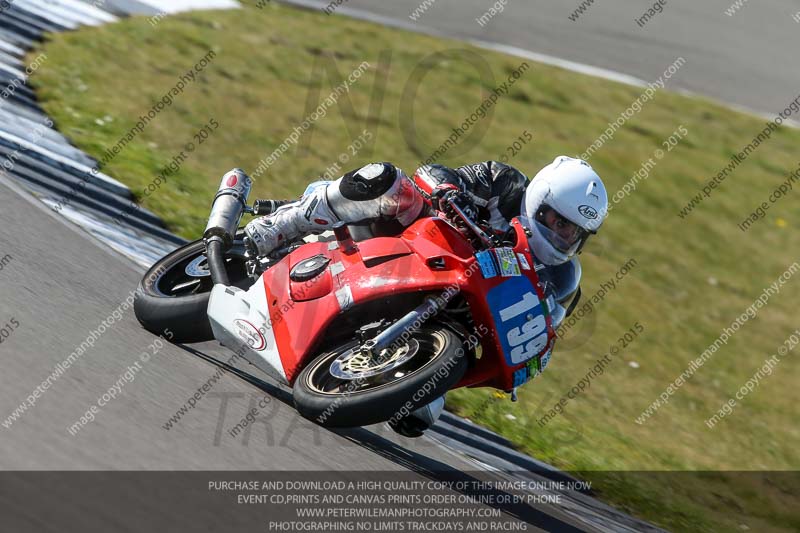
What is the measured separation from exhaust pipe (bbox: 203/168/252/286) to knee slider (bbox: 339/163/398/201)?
0.87 meters

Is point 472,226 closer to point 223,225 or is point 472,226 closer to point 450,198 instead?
point 450,198

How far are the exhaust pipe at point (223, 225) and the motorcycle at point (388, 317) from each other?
0.18m

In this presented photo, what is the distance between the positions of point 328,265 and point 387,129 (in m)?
8.11

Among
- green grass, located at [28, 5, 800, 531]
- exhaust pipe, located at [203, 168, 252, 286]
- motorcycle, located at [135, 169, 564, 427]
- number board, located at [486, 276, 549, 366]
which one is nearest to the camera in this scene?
motorcycle, located at [135, 169, 564, 427]

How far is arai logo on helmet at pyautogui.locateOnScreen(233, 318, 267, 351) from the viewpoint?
5727 millimetres

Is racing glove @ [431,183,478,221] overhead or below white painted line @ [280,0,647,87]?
overhead

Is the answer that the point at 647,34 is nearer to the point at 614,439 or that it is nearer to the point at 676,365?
the point at 676,365

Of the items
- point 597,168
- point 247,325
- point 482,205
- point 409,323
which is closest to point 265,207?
point 247,325

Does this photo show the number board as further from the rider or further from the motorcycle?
the rider

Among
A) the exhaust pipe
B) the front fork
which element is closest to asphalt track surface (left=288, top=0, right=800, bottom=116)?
the exhaust pipe

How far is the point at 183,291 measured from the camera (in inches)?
260

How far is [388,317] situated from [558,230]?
1064mm

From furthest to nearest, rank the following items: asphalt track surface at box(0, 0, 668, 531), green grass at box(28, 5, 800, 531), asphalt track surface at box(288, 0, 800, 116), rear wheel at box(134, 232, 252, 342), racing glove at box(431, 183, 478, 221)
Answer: asphalt track surface at box(288, 0, 800, 116)
green grass at box(28, 5, 800, 531)
rear wheel at box(134, 232, 252, 342)
racing glove at box(431, 183, 478, 221)
asphalt track surface at box(0, 0, 668, 531)

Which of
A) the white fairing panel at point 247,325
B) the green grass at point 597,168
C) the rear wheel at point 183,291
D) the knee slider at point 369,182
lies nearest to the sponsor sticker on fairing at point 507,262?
the knee slider at point 369,182
